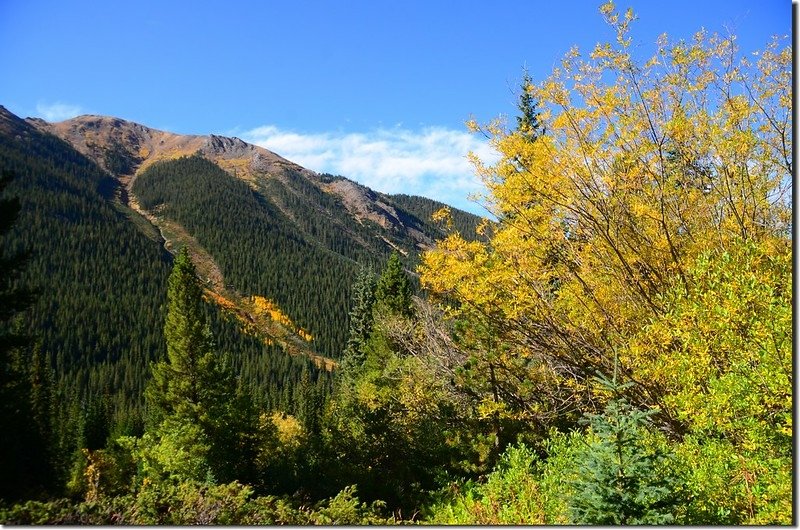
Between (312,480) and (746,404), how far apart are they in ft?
42.9

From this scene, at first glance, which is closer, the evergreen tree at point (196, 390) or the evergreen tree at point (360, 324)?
the evergreen tree at point (196, 390)

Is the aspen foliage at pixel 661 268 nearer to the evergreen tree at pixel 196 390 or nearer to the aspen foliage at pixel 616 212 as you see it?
the aspen foliage at pixel 616 212

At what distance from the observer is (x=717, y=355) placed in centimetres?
729

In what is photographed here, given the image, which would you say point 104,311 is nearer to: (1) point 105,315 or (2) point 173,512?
(1) point 105,315

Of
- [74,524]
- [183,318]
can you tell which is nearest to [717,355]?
[74,524]

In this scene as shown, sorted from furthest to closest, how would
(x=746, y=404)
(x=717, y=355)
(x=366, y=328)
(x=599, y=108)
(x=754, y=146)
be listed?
(x=366, y=328), (x=599, y=108), (x=754, y=146), (x=717, y=355), (x=746, y=404)

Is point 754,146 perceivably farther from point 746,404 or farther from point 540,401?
point 540,401

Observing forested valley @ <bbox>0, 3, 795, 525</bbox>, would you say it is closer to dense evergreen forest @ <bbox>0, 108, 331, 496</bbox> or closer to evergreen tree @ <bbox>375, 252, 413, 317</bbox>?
evergreen tree @ <bbox>375, 252, 413, 317</bbox>

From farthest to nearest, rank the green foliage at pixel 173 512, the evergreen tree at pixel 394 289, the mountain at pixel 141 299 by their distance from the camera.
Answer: the mountain at pixel 141 299, the evergreen tree at pixel 394 289, the green foliage at pixel 173 512

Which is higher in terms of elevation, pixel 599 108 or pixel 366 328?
pixel 599 108

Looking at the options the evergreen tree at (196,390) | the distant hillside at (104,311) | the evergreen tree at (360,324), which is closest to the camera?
the evergreen tree at (196,390)

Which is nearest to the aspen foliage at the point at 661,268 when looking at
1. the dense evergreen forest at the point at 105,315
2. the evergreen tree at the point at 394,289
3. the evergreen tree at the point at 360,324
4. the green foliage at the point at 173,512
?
the green foliage at the point at 173,512

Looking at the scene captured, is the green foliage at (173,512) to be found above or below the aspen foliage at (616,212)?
below

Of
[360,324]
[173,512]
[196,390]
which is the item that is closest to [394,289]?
[360,324]
